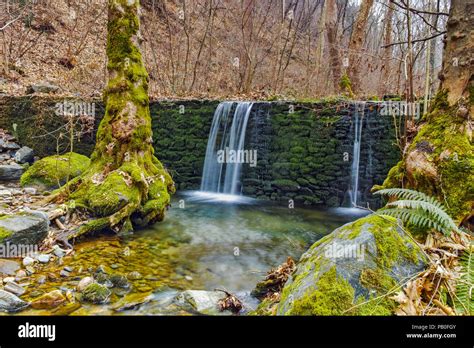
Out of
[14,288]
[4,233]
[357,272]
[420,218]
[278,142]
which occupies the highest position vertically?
[278,142]

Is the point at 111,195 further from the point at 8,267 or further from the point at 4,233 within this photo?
the point at 8,267

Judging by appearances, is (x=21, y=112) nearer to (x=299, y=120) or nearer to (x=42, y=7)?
(x=42, y=7)

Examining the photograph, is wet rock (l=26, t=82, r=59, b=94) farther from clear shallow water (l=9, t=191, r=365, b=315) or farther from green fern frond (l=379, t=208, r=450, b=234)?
green fern frond (l=379, t=208, r=450, b=234)

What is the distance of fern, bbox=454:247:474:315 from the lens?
1.76m

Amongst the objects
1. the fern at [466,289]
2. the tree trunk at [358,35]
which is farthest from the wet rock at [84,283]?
the tree trunk at [358,35]

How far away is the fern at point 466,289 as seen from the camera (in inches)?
69.1

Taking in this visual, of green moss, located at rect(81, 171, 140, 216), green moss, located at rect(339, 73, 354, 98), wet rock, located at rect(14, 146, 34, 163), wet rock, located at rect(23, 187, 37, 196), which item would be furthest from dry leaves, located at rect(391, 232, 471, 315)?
wet rock, located at rect(14, 146, 34, 163)

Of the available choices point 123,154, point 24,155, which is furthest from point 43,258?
point 24,155

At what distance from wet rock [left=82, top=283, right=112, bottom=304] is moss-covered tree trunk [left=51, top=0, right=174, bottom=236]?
1.97 m

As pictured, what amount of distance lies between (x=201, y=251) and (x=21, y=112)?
357 inches

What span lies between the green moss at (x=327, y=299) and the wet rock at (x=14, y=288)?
2.82 meters

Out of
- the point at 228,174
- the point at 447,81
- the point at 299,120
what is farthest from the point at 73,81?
the point at 447,81

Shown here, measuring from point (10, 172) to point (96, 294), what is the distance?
707 cm

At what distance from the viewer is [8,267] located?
3658 mm
